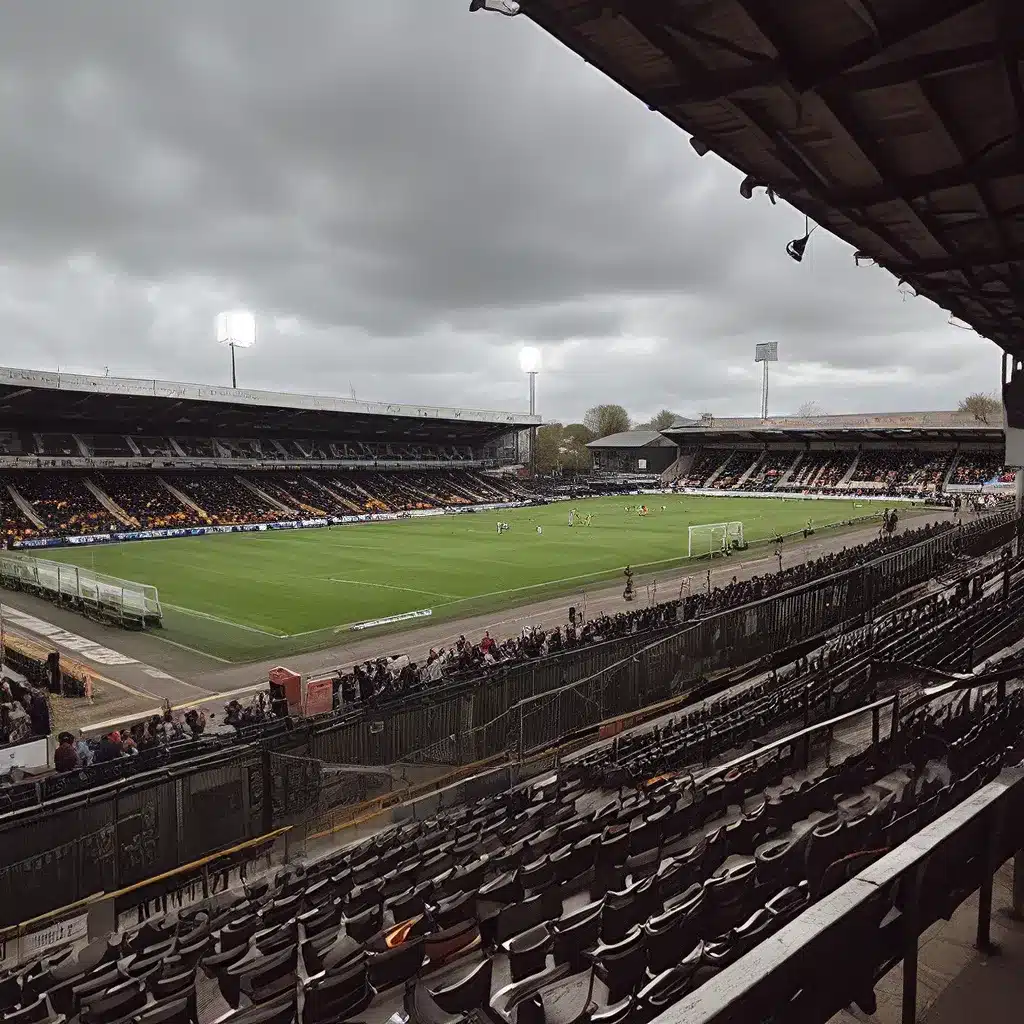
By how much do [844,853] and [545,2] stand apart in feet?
21.7

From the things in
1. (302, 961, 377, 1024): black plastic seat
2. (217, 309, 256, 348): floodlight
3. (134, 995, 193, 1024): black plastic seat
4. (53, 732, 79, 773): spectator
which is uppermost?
(217, 309, 256, 348): floodlight

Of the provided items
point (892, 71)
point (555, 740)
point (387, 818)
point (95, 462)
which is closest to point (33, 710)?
point (387, 818)

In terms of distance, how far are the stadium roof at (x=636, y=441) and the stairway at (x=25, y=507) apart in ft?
280

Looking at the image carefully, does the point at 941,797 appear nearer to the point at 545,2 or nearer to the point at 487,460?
the point at 545,2

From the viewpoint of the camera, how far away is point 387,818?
12164mm

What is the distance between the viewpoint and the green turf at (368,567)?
1144 inches

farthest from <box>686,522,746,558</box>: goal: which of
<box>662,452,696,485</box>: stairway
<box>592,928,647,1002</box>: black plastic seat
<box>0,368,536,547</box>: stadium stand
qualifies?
<box>662,452,696,485</box>: stairway

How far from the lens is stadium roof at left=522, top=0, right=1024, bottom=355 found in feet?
20.5

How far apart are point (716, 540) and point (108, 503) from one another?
47499 mm

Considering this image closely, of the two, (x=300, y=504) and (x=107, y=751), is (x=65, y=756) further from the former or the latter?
(x=300, y=504)

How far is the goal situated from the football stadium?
12.6m

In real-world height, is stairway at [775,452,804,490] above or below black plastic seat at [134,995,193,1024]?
above

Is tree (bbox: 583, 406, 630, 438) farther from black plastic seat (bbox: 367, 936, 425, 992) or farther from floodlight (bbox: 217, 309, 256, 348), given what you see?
black plastic seat (bbox: 367, 936, 425, 992)

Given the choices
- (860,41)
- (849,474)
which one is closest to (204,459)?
(849,474)
